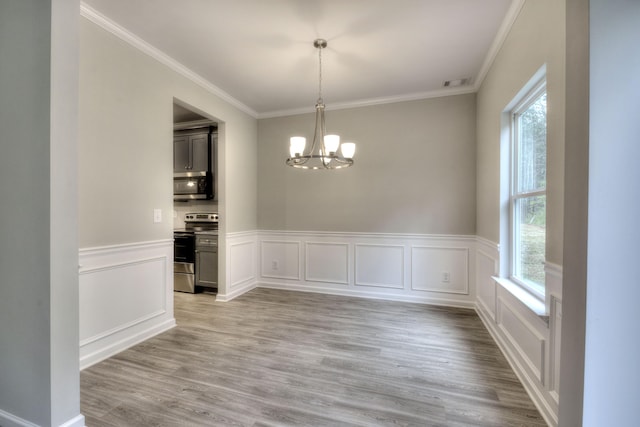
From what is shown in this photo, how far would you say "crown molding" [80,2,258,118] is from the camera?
2.15m

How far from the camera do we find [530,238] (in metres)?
2.14

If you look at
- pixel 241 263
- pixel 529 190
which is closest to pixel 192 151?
pixel 241 263

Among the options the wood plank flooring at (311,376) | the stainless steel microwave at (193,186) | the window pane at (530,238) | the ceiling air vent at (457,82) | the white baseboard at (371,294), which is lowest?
the wood plank flooring at (311,376)

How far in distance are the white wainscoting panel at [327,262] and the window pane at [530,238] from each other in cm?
212

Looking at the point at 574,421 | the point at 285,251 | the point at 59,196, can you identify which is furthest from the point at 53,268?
the point at 285,251

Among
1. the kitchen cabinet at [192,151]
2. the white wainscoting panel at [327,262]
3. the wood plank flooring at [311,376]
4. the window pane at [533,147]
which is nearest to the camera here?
the wood plank flooring at [311,376]

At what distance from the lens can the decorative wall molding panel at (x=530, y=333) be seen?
1.53m

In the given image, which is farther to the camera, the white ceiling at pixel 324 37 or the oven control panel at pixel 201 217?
the oven control panel at pixel 201 217

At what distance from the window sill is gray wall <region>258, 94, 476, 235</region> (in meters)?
1.23

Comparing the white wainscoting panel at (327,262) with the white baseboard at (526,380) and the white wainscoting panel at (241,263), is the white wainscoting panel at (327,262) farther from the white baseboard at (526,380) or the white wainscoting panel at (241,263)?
the white baseboard at (526,380)

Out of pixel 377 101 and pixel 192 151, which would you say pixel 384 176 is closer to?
pixel 377 101

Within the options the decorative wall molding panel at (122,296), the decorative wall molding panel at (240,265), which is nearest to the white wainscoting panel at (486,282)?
the decorative wall molding panel at (240,265)
